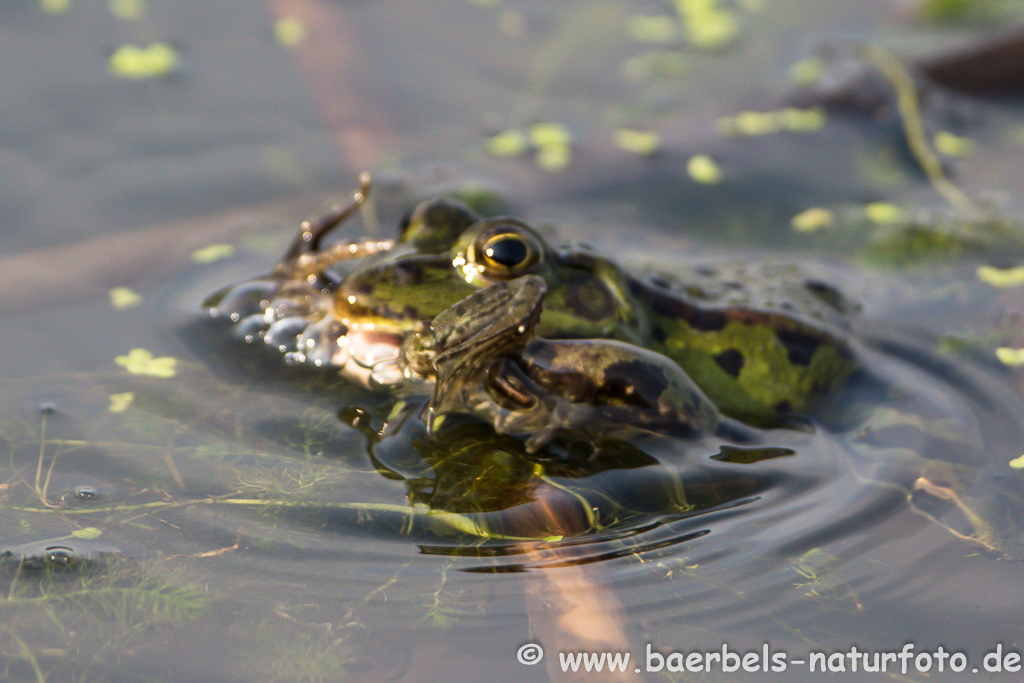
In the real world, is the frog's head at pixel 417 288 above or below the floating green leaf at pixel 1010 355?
below

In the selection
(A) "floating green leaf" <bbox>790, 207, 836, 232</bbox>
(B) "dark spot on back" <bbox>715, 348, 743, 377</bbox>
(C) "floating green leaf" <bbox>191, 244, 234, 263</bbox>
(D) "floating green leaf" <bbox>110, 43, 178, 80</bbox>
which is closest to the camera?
(B) "dark spot on back" <bbox>715, 348, 743, 377</bbox>

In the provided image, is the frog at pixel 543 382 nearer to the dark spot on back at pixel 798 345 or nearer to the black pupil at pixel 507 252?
the black pupil at pixel 507 252

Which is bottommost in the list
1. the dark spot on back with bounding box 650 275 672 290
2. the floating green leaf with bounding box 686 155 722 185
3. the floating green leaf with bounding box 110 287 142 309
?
the floating green leaf with bounding box 110 287 142 309

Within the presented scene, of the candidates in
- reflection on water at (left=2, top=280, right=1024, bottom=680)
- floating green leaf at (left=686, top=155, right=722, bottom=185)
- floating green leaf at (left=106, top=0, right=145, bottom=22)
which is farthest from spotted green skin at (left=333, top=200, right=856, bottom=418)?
floating green leaf at (left=106, top=0, right=145, bottom=22)

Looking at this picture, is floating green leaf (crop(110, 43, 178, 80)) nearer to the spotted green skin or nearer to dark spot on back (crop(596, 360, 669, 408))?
the spotted green skin

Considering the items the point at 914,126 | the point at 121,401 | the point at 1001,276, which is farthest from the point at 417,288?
the point at 914,126

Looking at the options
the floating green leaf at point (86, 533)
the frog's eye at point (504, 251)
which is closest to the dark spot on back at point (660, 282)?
the frog's eye at point (504, 251)

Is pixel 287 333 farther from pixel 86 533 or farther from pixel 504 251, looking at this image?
pixel 86 533
